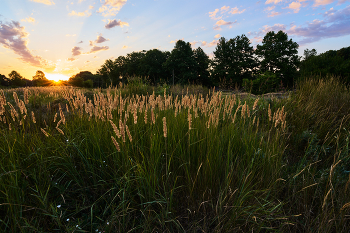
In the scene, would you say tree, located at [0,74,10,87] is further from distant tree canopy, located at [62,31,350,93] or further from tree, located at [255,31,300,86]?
tree, located at [255,31,300,86]

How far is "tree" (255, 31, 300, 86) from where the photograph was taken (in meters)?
37.7

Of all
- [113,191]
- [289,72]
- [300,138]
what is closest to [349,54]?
[289,72]

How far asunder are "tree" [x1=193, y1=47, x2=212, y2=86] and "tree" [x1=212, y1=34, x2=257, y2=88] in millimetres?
1794

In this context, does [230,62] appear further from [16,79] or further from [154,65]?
[16,79]

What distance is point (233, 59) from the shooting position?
43.6 metres

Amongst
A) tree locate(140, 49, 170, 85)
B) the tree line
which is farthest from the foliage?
tree locate(140, 49, 170, 85)

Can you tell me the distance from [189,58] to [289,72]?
2044cm

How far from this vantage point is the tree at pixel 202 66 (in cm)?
4434

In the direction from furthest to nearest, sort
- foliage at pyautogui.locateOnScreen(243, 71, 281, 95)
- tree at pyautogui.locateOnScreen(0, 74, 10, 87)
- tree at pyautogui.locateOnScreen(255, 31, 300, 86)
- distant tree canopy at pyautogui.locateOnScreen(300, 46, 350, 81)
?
tree at pyautogui.locateOnScreen(0, 74, 10, 87) < tree at pyautogui.locateOnScreen(255, 31, 300, 86) < distant tree canopy at pyautogui.locateOnScreen(300, 46, 350, 81) < foliage at pyautogui.locateOnScreen(243, 71, 281, 95)

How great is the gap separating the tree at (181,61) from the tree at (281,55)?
15.1 meters

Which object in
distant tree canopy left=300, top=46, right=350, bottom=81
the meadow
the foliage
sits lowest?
the meadow

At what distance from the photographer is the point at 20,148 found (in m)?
2.57

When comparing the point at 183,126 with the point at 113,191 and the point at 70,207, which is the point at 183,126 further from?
the point at 70,207

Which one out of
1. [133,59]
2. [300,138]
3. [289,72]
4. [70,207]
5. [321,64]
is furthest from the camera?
[133,59]
